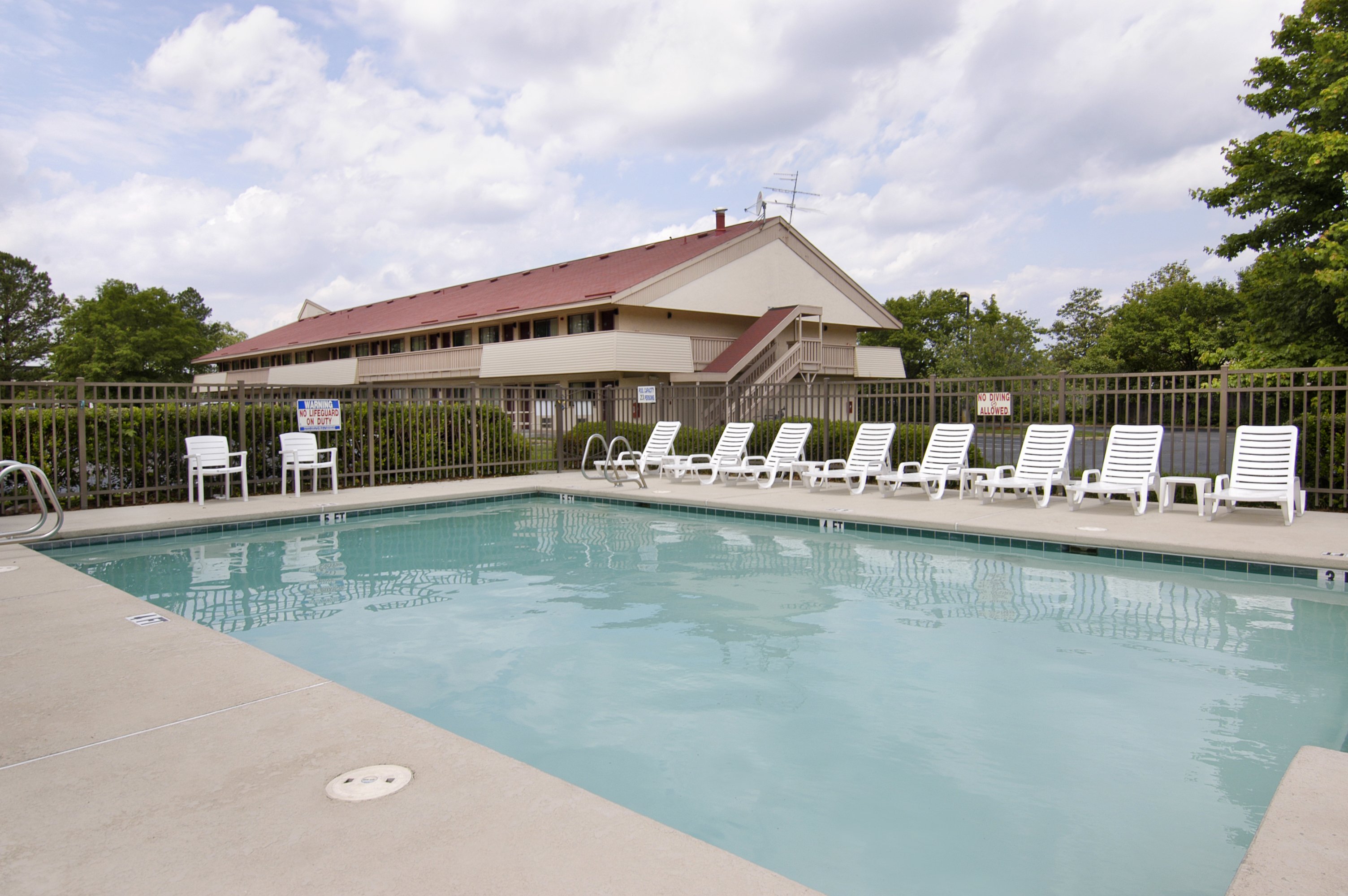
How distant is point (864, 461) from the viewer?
38.8 feet

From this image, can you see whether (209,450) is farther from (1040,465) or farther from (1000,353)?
(1000,353)

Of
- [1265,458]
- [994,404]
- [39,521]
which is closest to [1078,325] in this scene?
[994,404]

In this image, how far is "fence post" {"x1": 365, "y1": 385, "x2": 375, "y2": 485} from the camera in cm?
1320

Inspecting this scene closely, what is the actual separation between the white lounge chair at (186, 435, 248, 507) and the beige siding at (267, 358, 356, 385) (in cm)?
2531

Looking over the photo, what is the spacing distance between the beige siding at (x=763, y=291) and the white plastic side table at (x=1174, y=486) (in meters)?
17.6

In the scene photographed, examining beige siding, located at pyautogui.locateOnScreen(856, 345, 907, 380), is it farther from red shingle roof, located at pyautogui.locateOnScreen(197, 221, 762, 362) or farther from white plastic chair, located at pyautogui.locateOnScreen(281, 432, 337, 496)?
white plastic chair, located at pyautogui.locateOnScreen(281, 432, 337, 496)

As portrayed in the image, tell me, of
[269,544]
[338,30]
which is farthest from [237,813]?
[338,30]

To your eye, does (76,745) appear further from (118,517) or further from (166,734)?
(118,517)

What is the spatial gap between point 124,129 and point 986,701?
1662 centimetres

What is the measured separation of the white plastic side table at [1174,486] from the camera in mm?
8930

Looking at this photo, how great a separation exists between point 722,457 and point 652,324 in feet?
46.2

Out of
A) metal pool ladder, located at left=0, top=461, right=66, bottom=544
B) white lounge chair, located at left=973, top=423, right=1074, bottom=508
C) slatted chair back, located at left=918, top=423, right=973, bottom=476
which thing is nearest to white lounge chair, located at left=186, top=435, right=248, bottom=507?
metal pool ladder, located at left=0, top=461, right=66, bottom=544

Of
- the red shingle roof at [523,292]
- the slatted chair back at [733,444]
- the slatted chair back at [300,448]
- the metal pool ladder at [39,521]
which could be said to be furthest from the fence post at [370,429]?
the red shingle roof at [523,292]

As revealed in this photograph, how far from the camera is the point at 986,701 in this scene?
417cm
